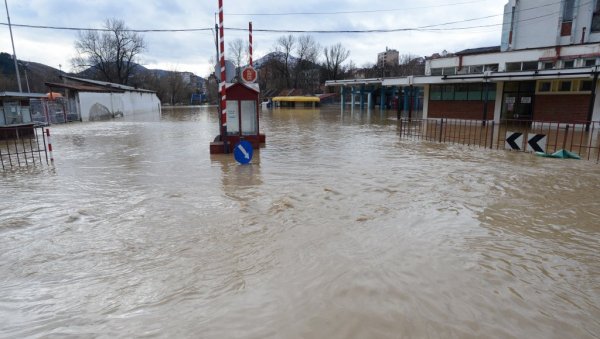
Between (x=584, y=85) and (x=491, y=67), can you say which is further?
(x=491, y=67)

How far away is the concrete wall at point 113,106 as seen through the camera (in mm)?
32906

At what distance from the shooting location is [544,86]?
23984mm

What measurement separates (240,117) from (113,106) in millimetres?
31350

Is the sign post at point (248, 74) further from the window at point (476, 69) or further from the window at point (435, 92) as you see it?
the window at point (476, 69)

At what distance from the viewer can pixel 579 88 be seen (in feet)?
73.0

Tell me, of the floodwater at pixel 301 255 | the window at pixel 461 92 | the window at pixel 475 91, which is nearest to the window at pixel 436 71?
the window at pixel 461 92

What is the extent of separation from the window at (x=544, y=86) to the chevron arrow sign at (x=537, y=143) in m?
14.8

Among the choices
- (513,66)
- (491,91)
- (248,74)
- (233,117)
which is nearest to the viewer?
(233,117)

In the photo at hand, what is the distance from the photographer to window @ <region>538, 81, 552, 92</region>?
933 inches

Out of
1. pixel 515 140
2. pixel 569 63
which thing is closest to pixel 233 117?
pixel 515 140

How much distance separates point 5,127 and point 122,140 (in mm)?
5401

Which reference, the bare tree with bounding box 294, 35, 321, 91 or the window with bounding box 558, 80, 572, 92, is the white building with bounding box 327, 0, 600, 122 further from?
the bare tree with bounding box 294, 35, 321, 91

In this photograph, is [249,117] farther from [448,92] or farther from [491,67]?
[491,67]

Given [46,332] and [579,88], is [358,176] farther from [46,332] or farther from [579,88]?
[579,88]
